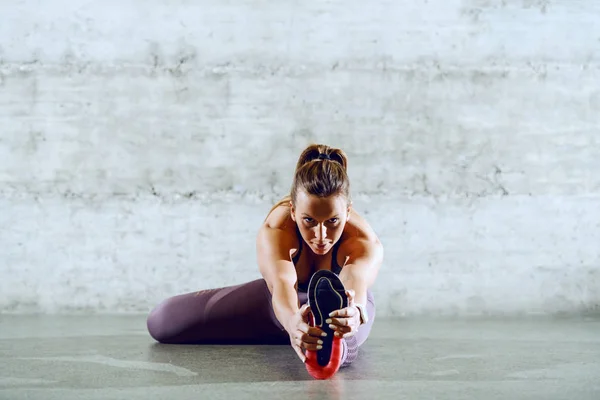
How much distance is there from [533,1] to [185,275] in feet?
7.50

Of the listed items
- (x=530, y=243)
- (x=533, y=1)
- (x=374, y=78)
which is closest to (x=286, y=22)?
(x=374, y=78)

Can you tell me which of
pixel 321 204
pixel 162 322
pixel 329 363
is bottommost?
pixel 162 322

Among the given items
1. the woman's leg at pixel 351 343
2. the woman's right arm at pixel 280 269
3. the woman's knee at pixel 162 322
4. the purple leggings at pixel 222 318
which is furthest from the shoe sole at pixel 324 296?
the woman's knee at pixel 162 322

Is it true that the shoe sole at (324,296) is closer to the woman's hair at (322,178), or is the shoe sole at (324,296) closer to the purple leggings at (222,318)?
the woman's hair at (322,178)

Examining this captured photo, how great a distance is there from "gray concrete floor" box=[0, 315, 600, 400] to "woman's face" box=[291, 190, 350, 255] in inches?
15.0

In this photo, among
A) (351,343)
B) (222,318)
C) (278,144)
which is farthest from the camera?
(278,144)

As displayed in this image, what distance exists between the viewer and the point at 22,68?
12.3ft

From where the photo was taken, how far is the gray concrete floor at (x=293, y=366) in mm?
1839

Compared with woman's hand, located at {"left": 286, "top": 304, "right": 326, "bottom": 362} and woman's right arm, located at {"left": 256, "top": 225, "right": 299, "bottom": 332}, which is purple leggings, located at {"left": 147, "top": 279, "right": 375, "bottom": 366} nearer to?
woman's right arm, located at {"left": 256, "top": 225, "right": 299, "bottom": 332}

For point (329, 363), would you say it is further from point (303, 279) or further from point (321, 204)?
point (303, 279)

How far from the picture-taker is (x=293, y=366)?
222cm

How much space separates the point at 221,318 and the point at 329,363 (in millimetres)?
841

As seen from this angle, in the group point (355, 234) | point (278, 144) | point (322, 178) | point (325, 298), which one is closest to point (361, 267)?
point (355, 234)

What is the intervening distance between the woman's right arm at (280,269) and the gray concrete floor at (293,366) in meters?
0.19
